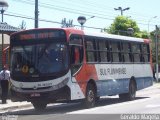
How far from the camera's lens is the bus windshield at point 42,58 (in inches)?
727

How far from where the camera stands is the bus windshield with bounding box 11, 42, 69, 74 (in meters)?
18.5

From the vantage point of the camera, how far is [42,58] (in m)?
18.6

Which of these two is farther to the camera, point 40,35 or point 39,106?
point 39,106

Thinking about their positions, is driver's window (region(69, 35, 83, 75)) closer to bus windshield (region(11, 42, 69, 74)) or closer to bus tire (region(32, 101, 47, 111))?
bus windshield (region(11, 42, 69, 74))

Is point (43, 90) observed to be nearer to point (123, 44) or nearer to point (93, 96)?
point (93, 96)

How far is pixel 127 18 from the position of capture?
61031mm

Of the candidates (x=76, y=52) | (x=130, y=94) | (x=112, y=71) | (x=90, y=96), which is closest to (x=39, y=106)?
(x=90, y=96)

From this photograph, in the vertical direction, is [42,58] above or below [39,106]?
above

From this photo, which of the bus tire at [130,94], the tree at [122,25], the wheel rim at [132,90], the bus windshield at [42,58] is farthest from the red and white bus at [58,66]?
the tree at [122,25]

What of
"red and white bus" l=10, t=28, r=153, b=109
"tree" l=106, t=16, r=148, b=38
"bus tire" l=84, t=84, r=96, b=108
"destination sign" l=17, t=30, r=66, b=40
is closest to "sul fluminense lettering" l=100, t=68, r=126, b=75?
"red and white bus" l=10, t=28, r=153, b=109

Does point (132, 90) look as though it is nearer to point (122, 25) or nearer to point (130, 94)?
point (130, 94)

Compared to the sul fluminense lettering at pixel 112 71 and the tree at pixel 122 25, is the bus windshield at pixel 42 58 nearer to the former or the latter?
the sul fluminense lettering at pixel 112 71

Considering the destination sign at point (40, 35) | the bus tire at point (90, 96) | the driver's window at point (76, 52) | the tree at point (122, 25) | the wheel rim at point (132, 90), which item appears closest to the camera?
the driver's window at point (76, 52)

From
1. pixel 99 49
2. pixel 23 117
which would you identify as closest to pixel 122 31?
pixel 99 49
